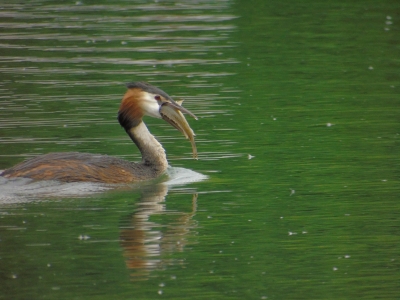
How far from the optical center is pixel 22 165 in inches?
488

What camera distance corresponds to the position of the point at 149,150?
44.0 ft

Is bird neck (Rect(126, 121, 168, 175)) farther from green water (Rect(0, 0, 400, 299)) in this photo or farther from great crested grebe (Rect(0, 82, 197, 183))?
green water (Rect(0, 0, 400, 299))

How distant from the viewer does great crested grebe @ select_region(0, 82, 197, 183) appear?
40.7ft

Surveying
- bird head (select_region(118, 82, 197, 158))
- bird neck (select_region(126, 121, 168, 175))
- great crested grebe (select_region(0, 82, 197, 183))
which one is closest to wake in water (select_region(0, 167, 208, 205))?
great crested grebe (select_region(0, 82, 197, 183))

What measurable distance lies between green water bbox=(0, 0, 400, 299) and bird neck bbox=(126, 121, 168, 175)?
1.54 ft

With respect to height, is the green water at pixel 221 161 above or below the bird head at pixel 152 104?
below

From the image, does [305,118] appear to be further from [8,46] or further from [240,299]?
[8,46]

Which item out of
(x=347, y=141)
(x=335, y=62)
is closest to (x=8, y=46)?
(x=335, y=62)

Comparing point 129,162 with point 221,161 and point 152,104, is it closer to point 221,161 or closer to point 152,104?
point 152,104

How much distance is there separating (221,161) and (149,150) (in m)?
1.05

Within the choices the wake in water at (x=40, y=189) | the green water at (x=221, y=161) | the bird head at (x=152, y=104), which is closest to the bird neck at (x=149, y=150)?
the bird head at (x=152, y=104)

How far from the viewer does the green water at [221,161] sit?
9281mm

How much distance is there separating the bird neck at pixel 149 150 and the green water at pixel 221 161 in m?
0.47

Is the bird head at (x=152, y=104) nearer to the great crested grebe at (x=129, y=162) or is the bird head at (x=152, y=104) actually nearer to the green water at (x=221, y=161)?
the great crested grebe at (x=129, y=162)
